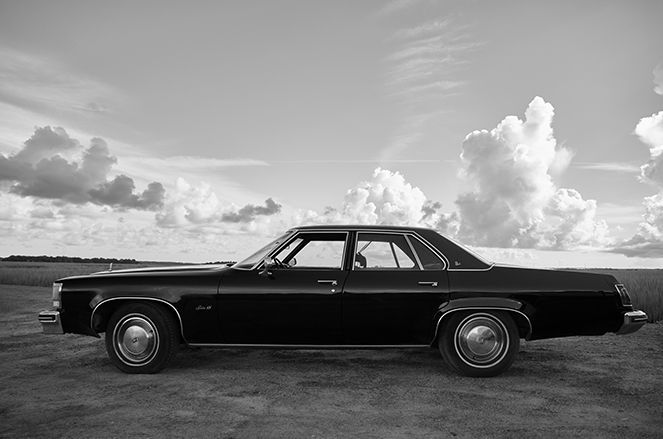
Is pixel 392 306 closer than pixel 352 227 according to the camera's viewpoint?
Yes

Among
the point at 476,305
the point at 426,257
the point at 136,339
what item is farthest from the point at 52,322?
the point at 476,305

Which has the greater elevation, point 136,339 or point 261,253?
point 261,253

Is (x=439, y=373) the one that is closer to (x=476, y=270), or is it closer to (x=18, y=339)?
(x=476, y=270)

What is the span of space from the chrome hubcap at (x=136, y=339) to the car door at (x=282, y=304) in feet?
2.60

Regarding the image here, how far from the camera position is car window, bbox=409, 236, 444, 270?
21.6ft

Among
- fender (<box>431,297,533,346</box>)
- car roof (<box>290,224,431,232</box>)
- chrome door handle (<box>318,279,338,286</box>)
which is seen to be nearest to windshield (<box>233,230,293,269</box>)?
car roof (<box>290,224,431,232</box>)

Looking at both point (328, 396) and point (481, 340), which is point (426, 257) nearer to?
point (481, 340)

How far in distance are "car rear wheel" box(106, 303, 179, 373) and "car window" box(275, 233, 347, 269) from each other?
4.71ft

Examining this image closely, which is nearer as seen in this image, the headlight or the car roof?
the car roof

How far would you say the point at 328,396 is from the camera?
18.3 feet

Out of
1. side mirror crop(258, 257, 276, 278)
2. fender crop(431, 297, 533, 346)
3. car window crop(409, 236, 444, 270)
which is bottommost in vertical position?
fender crop(431, 297, 533, 346)

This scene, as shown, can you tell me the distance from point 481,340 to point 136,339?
369 centimetres

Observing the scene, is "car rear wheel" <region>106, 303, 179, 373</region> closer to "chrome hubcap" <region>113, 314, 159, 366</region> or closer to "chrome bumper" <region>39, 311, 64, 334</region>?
"chrome hubcap" <region>113, 314, 159, 366</region>

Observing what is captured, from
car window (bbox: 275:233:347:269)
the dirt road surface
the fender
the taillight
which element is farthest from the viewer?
A: car window (bbox: 275:233:347:269)
